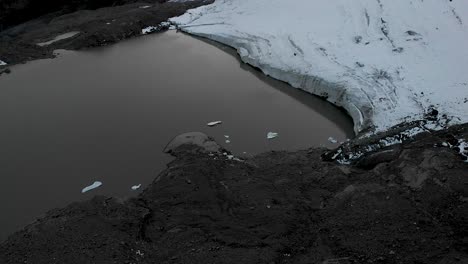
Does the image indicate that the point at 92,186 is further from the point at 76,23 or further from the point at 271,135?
the point at 76,23

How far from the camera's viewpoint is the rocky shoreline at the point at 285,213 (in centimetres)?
714

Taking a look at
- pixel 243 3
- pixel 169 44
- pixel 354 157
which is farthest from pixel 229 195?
pixel 243 3

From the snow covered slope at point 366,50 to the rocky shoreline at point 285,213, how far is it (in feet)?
5.73

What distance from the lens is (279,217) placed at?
26.3 ft

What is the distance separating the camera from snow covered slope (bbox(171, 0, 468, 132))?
38.7ft

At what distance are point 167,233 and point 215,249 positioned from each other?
1.02 m

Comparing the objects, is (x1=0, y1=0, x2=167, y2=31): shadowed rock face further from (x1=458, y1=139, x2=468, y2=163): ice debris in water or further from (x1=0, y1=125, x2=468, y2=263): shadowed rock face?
(x1=458, y1=139, x2=468, y2=163): ice debris in water

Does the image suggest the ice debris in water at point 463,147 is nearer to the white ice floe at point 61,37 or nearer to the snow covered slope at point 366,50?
the snow covered slope at point 366,50

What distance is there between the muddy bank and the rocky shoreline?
35.8ft

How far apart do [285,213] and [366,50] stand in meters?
8.32

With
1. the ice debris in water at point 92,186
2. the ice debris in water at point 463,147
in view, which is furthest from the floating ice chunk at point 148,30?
the ice debris in water at point 463,147

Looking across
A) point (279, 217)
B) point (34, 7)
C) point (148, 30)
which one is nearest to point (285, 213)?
point (279, 217)

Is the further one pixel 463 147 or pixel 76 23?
pixel 76 23

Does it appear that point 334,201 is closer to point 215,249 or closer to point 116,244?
point 215,249
